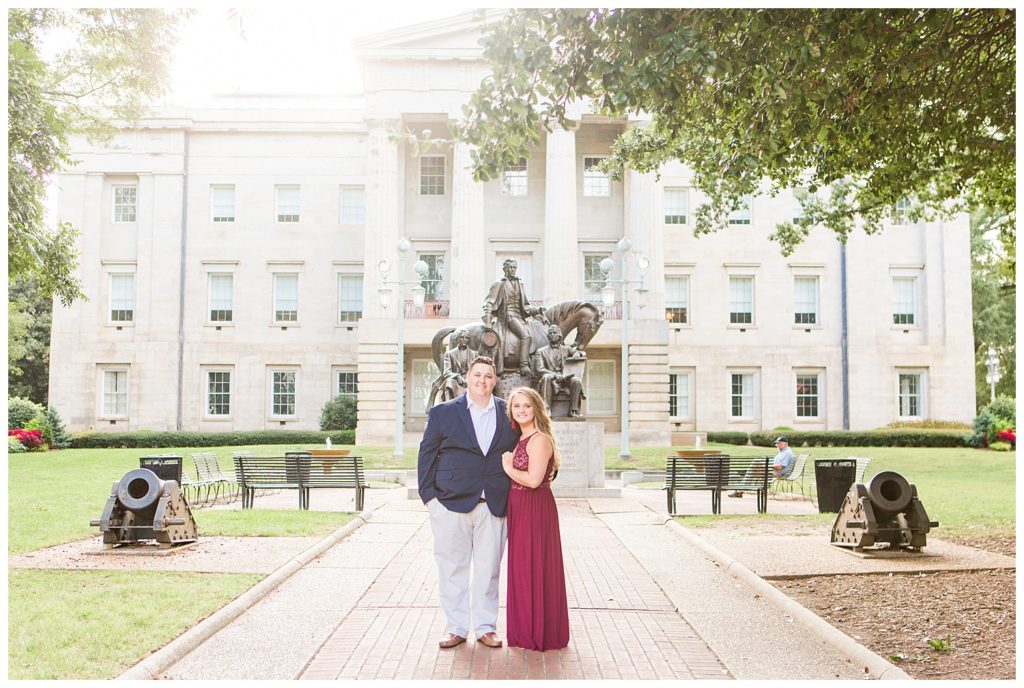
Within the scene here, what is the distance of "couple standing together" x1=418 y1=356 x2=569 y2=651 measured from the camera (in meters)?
6.63

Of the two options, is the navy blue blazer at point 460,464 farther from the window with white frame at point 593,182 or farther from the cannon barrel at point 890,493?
the window with white frame at point 593,182

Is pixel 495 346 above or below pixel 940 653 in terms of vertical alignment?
above

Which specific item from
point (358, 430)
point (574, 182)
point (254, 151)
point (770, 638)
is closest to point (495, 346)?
point (770, 638)

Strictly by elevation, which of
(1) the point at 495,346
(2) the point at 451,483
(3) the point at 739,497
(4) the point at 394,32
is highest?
(4) the point at 394,32

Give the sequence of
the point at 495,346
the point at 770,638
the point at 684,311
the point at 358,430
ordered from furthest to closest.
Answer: the point at 684,311
the point at 358,430
the point at 495,346
the point at 770,638

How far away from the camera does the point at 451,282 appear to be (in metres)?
42.0

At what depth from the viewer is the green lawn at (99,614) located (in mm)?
6227

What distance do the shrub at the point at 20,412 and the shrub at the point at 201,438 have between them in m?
1.81

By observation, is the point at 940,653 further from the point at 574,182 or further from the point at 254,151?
the point at 254,151

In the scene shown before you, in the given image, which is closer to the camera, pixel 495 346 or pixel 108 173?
pixel 495 346

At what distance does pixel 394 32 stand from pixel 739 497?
28745 mm

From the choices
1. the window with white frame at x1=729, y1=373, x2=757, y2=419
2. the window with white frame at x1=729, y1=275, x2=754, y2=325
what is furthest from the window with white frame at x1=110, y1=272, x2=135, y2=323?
the window with white frame at x1=729, y1=373, x2=757, y2=419

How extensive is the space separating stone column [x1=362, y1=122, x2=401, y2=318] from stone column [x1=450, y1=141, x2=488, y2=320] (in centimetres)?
258

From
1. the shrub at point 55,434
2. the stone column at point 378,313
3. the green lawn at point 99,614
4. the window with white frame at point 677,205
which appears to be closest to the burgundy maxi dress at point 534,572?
the green lawn at point 99,614
